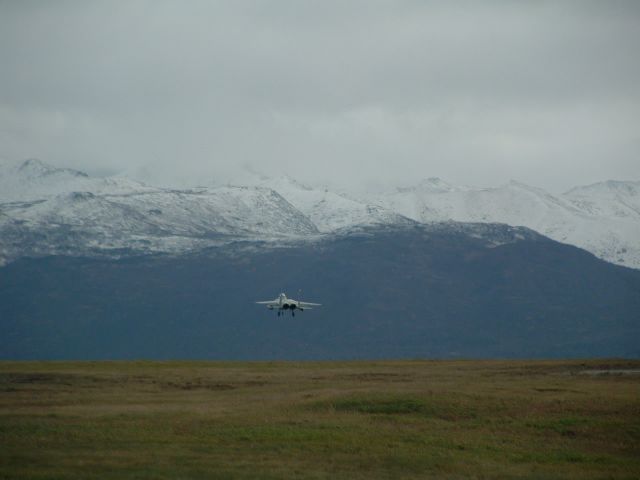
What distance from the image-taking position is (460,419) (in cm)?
6556

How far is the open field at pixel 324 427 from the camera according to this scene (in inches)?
2077

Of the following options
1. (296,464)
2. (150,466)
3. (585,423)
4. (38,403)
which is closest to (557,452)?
(585,423)

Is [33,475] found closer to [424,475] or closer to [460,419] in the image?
[424,475]

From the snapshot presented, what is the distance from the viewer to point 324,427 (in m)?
62.2

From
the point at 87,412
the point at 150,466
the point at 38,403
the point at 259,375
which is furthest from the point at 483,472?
the point at 259,375

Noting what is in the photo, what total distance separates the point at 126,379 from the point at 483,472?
4498cm

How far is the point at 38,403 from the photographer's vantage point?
70.6 metres

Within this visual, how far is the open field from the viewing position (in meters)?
52.8

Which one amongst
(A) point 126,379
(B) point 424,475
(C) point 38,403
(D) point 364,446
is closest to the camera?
(B) point 424,475

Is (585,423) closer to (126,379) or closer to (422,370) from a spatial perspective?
(422,370)

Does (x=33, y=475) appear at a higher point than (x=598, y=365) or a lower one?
lower

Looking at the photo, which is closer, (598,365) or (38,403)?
(38,403)

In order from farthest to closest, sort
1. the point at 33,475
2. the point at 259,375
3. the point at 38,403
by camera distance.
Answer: the point at 259,375 < the point at 38,403 < the point at 33,475

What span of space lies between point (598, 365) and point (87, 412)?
54.7 meters
